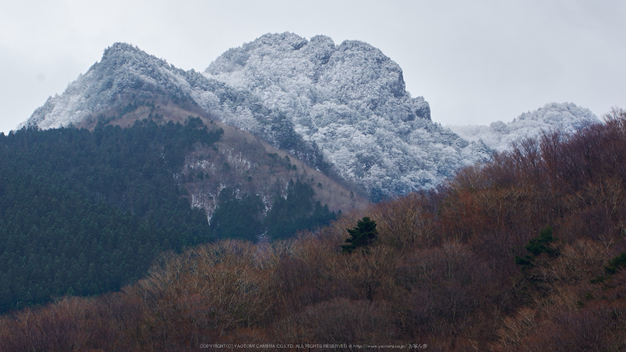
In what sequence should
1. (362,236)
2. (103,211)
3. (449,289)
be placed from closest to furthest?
A: (449,289), (362,236), (103,211)

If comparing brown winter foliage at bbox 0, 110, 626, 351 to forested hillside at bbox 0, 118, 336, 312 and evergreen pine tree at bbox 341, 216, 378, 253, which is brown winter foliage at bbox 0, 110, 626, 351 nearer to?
evergreen pine tree at bbox 341, 216, 378, 253

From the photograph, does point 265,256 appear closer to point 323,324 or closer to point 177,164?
point 323,324

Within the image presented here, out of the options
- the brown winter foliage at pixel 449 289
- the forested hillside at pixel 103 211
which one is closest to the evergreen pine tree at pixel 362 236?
the brown winter foliage at pixel 449 289

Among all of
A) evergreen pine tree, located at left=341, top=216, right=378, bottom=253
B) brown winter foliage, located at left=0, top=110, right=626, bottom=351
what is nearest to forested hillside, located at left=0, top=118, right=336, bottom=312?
brown winter foliage, located at left=0, top=110, right=626, bottom=351

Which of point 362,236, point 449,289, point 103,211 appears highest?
point 103,211

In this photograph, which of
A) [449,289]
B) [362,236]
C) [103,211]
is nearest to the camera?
[449,289]

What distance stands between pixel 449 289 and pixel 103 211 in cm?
12152

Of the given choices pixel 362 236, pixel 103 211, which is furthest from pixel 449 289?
pixel 103 211

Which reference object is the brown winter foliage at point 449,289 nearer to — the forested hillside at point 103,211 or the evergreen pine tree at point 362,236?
the evergreen pine tree at point 362,236

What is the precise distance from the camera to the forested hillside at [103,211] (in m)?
110

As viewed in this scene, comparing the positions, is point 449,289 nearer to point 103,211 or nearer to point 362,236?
point 362,236

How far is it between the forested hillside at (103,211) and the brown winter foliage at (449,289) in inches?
1768

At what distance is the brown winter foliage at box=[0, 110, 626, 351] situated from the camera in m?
34.8

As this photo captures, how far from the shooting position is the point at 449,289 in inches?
1567
